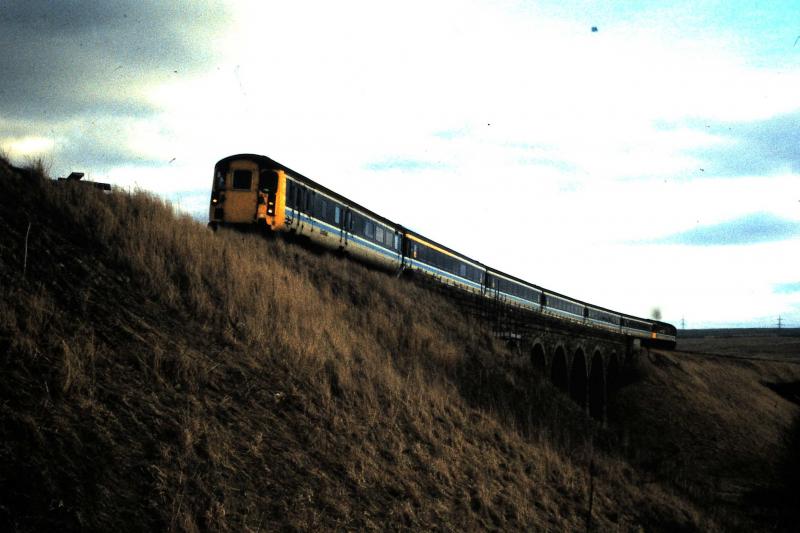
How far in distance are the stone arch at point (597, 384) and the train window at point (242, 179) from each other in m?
30.2

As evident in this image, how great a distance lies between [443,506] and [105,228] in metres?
8.46

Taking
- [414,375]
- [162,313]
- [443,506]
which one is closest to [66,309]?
[162,313]

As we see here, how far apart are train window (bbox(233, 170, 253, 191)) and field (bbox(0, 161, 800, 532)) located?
10.4 ft

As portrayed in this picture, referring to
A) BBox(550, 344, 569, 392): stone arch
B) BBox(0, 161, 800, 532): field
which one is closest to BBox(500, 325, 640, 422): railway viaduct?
BBox(550, 344, 569, 392): stone arch

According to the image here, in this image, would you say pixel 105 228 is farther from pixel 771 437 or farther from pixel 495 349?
pixel 771 437

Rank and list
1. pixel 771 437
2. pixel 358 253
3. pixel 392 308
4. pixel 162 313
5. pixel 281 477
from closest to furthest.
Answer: pixel 281 477 → pixel 162 313 → pixel 392 308 → pixel 358 253 → pixel 771 437

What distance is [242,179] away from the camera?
71.2 feet

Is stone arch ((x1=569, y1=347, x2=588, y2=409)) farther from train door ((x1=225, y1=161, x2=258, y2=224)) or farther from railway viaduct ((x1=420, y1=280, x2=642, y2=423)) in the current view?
train door ((x1=225, y1=161, x2=258, y2=224))

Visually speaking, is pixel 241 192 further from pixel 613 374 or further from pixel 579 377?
pixel 613 374

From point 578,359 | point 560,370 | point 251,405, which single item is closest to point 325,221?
point 251,405

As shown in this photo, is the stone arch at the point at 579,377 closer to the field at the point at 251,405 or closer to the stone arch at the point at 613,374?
the stone arch at the point at 613,374

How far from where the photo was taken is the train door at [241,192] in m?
21.4

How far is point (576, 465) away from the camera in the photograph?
15.7 metres

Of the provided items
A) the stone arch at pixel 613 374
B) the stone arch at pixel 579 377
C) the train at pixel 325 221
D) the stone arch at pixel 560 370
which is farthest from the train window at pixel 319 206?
the stone arch at pixel 613 374
